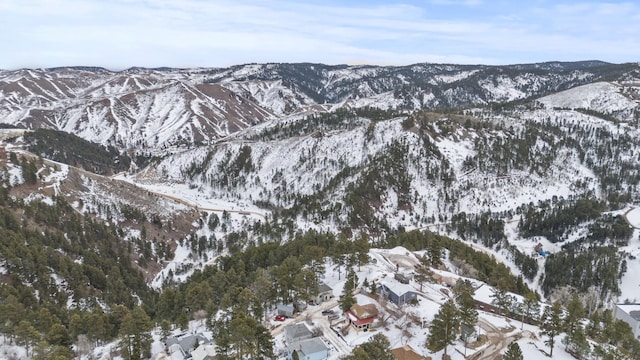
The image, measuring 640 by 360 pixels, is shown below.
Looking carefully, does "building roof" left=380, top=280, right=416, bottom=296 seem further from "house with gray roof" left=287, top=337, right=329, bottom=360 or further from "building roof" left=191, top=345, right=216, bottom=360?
"building roof" left=191, top=345, right=216, bottom=360

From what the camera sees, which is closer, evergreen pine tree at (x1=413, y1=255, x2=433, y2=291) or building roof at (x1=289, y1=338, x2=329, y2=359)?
building roof at (x1=289, y1=338, x2=329, y2=359)

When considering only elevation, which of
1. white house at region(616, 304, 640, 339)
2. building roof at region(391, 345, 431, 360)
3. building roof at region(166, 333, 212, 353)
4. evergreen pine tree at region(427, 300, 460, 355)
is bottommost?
white house at region(616, 304, 640, 339)

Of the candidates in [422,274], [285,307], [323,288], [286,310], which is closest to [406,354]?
[286,310]

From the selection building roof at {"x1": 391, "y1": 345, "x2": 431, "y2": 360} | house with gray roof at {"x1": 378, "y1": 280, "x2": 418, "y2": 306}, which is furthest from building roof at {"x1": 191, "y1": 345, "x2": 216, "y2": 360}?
house with gray roof at {"x1": 378, "y1": 280, "x2": 418, "y2": 306}

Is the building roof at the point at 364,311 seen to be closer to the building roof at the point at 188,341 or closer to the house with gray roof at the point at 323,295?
the house with gray roof at the point at 323,295

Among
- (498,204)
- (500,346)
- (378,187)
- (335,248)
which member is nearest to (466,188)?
(498,204)

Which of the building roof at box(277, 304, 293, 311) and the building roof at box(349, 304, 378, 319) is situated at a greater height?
the building roof at box(349, 304, 378, 319)

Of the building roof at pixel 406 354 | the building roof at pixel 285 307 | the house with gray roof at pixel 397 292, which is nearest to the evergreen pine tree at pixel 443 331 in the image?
the building roof at pixel 406 354
